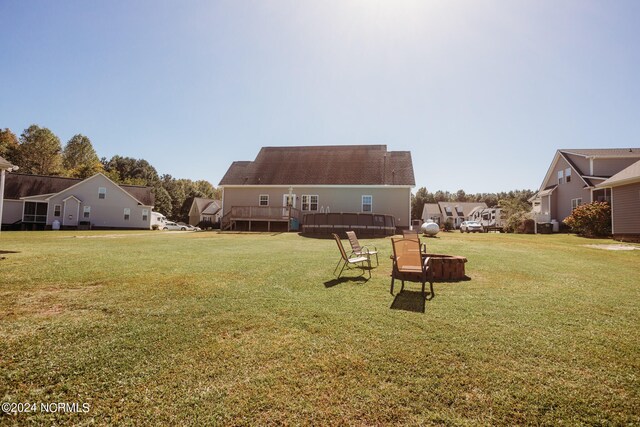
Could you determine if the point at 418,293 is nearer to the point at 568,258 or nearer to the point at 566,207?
the point at 568,258

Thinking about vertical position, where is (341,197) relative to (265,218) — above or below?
above

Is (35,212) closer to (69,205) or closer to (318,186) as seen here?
(69,205)

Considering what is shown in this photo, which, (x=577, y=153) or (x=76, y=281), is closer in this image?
Answer: (x=76, y=281)

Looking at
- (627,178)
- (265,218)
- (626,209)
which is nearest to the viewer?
(627,178)

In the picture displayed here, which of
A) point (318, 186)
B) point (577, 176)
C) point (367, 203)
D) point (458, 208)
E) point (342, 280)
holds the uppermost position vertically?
point (577, 176)

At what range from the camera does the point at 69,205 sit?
3466 cm

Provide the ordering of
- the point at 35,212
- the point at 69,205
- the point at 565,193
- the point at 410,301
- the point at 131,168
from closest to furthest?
the point at 410,301, the point at 565,193, the point at 35,212, the point at 69,205, the point at 131,168

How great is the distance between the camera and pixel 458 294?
5887 mm

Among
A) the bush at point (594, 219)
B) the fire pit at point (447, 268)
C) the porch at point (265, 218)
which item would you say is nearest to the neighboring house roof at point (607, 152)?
the bush at point (594, 219)

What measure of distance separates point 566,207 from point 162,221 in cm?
5480

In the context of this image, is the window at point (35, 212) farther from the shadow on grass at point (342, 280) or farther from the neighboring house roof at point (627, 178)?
the neighboring house roof at point (627, 178)

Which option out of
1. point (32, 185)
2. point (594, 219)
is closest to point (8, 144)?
point (32, 185)

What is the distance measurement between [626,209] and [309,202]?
21630 millimetres

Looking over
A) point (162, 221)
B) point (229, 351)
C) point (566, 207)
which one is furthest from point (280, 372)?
point (162, 221)
